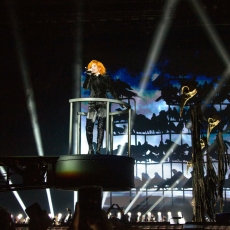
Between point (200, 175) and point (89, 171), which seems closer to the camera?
point (89, 171)

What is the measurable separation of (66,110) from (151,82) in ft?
9.42

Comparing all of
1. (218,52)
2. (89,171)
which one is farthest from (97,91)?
(218,52)

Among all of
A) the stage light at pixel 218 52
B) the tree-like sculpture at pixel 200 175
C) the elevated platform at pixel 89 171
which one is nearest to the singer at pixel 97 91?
the elevated platform at pixel 89 171

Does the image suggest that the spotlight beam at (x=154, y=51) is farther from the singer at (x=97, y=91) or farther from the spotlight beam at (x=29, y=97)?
the singer at (x=97, y=91)

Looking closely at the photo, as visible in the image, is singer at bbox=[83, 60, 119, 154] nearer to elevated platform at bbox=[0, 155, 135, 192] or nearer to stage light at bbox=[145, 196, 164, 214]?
elevated platform at bbox=[0, 155, 135, 192]

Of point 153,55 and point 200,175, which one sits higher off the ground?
Result: point 153,55

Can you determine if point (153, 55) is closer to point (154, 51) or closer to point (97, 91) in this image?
point (154, 51)

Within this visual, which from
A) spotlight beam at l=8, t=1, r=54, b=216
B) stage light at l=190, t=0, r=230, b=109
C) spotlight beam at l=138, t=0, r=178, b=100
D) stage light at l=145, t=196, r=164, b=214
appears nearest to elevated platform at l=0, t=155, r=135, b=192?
spotlight beam at l=8, t=1, r=54, b=216

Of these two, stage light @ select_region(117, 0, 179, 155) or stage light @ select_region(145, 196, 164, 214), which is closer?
stage light @ select_region(117, 0, 179, 155)

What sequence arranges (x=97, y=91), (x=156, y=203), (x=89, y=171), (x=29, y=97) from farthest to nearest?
(x=156, y=203), (x=29, y=97), (x=97, y=91), (x=89, y=171)

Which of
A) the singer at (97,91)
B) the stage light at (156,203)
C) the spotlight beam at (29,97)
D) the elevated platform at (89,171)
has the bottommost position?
the elevated platform at (89,171)

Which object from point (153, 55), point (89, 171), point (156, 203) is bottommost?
point (89, 171)

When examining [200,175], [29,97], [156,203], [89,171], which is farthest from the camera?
[156,203]

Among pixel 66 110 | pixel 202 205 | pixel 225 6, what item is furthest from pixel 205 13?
pixel 202 205
